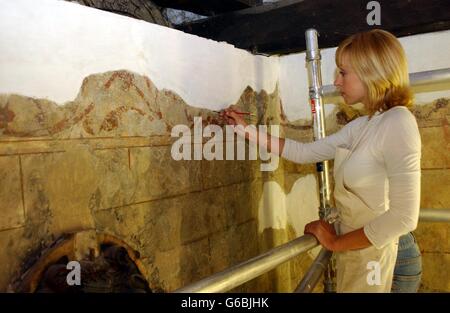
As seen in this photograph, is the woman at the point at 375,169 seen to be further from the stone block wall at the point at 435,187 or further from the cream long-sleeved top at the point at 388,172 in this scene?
the stone block wall at the point at 435,187

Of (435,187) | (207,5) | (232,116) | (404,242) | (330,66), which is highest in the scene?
(207,5)

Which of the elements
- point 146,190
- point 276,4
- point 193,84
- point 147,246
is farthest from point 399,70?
point 276,4

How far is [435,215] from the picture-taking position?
1.92 meters

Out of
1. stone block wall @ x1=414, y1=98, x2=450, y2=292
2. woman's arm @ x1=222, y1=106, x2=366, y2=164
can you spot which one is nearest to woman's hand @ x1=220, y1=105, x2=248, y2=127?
woman's arm @ x1=222, y1=106, x2=366, y2=164

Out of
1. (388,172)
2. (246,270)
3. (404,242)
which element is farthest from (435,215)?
(246,270)

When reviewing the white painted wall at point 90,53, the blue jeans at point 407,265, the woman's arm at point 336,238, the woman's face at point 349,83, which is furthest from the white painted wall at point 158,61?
the blue jeans at point 407,265

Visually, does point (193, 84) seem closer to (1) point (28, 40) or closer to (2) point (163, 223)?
(2) point (163, 223)

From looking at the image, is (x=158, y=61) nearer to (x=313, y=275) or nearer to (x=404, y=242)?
(x=313, y=275)

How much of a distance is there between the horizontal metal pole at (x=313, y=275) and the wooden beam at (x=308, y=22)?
54.5 inches

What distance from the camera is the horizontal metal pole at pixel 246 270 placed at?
101 centimetres

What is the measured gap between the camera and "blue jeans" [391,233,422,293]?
5.50ft

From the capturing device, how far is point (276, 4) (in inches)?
101

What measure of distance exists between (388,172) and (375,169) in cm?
8

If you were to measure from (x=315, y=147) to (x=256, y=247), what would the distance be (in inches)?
35.9
